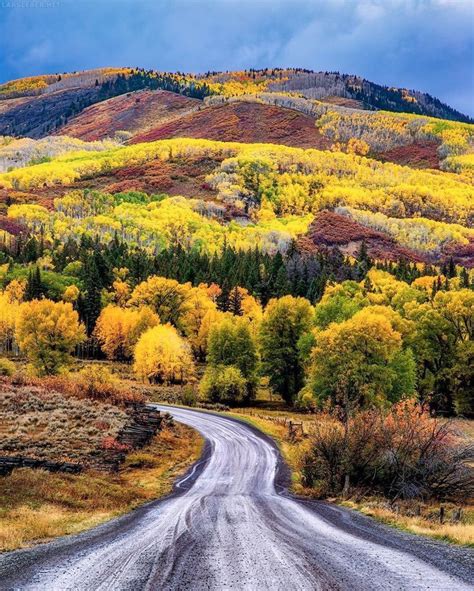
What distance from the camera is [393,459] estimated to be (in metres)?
28.8

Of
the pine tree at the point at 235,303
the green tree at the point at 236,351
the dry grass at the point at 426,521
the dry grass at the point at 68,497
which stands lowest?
the dry grass at the point at 68,497

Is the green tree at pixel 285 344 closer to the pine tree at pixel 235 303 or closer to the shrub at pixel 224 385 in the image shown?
the shrub at pixel 224 385

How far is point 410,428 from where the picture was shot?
29000 mm

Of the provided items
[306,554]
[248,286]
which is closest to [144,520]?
[306,554]

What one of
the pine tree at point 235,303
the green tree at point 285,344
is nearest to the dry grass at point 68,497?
the green tree at point 285,344

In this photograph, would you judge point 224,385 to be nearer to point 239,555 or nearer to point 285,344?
point 285,344

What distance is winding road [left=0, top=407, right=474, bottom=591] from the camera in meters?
12.8

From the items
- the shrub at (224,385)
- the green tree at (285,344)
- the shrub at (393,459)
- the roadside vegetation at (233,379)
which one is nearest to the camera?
the roadside vegetation at (233,379)

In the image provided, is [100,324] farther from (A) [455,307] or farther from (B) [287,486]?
(B) [287,486]

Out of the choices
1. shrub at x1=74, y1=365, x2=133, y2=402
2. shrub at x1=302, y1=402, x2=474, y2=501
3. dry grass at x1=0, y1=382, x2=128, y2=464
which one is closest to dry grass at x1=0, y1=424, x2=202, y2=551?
dry grass at x1=0, y1=382, x2=128, y2=464

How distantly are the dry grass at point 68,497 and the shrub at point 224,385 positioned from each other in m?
39.3

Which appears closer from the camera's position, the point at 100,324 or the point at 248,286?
the point at 100,324

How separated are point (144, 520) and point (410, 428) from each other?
15086 millimetres

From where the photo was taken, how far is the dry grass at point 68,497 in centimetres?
1800
